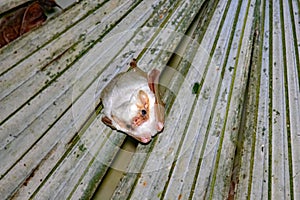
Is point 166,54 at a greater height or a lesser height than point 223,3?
lesser

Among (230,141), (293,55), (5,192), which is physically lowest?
(5,192)

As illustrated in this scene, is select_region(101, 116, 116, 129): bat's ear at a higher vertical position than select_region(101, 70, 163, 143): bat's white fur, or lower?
lower

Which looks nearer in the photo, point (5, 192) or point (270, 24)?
point (5, 192)

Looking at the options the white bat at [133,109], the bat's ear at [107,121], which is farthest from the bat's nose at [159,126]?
the bat's ear at [107,121]

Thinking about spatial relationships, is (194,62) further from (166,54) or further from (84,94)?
(84,94)

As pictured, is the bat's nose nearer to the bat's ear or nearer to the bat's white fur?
the bat's white fur

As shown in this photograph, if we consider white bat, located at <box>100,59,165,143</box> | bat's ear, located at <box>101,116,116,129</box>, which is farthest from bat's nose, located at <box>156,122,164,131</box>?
bat's ear, located at <box>101,116,116,129</box>

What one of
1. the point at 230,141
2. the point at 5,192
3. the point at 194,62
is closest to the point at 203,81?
the point at 194,62

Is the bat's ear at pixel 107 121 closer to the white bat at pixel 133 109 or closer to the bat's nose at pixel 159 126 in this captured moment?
the white bat at pixel 133 109
